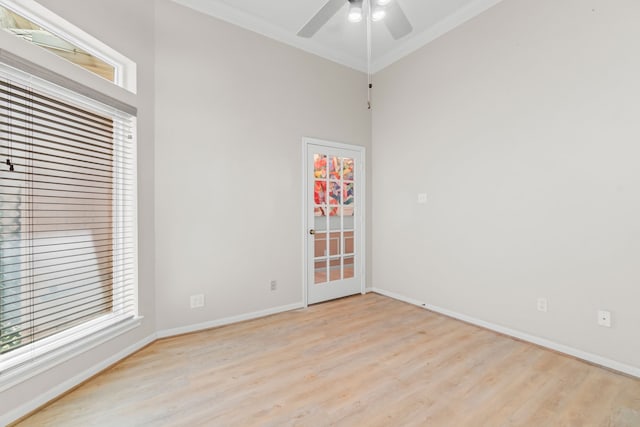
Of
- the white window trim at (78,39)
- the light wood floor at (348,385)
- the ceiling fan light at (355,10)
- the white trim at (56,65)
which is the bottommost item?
the light wood floor at (348,385)

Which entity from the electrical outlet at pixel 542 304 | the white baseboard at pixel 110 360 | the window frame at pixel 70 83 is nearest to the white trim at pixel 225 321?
the white baseboard at pixel 110 360

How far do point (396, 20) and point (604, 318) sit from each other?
2980mm

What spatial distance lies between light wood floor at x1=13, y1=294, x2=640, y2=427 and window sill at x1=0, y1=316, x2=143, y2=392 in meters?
0.24

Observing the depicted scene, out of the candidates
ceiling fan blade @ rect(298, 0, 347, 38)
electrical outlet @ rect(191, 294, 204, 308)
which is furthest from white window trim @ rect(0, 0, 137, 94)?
electrical outlet @ rect(191, 294, 204, 308)

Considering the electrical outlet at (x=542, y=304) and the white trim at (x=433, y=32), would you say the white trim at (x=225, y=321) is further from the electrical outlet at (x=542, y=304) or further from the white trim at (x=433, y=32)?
the white trim at (x=433, y=32)

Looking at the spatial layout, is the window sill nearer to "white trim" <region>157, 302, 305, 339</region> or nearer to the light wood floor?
the light wood floor

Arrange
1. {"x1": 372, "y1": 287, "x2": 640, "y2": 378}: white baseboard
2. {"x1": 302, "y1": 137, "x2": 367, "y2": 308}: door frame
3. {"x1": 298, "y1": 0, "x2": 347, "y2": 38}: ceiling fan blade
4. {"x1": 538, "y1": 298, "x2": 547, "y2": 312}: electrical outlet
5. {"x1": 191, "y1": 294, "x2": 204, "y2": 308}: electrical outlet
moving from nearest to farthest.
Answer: {"x1": 372, "y1": 287, "x2": 640, "y2": 378}: white baseboard → {"x1": 298, "y1": 0, "x2": 347, "y2": 38}: ceiling fan blade → {"x1": 538, "y1": 298, "x2": 547, "y2": 312}: electrical outlet → {"x1": 191, "y1": 294, "x2": 204, "y2": 308}: electrical outlet → {"x1": 302, "y1": 137, "x2": 367, "y2": 308}: door frame

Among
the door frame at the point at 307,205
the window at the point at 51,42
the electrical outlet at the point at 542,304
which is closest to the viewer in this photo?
the window at the point at 51,42

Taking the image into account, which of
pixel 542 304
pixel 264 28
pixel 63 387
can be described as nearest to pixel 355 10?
pixel 264 28

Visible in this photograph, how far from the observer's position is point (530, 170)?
8.20 feet

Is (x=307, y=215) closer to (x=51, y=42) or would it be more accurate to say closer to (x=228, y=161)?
(x=228, y=161)

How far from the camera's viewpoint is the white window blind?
5.16 feet

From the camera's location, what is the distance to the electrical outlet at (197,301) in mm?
2740

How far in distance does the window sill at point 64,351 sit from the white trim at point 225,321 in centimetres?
37
